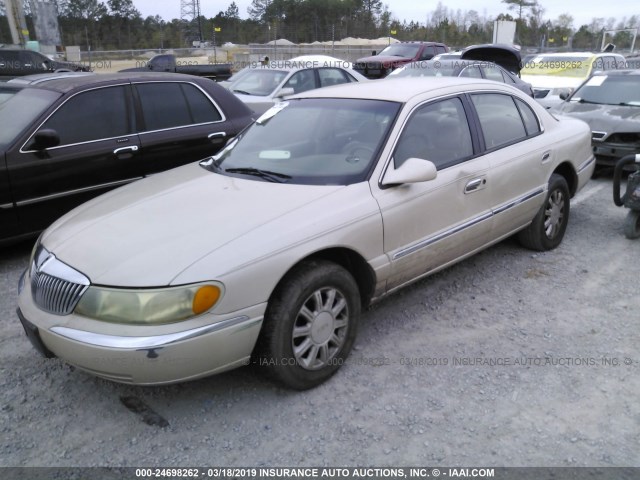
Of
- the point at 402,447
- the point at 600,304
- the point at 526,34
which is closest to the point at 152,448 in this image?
the point at 402,447

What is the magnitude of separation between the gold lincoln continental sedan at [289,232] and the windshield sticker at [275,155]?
14 millimetres

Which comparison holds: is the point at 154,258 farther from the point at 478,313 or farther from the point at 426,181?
the point at 478,313

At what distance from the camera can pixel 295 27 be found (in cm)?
5553

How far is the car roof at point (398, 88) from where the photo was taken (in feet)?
12.4

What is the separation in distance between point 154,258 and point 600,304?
321cm

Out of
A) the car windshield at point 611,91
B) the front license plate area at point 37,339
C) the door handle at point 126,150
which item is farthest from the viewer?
the car windshield at point 611,91

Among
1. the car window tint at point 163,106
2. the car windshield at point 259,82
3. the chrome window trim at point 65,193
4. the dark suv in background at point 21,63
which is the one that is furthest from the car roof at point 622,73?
the dark suv in background at point 21,63

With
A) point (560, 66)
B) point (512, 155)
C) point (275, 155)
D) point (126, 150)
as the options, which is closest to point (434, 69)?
point (560, 66)

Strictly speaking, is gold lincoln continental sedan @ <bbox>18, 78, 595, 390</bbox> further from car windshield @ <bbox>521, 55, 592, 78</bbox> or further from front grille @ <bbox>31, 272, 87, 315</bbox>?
car windshield @ <bbox>521, 55, 592, 78</bbox>

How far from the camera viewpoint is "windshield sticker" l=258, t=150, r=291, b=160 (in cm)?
365

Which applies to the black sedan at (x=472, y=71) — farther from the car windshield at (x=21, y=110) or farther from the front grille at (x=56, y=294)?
the front grille at (x=56, y=294)

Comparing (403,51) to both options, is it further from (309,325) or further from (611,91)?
(309,325)

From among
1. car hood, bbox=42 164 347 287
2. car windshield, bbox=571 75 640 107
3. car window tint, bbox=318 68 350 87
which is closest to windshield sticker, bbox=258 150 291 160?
car hood, bbox=42 164 347 287

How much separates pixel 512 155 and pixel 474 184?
61 cm
